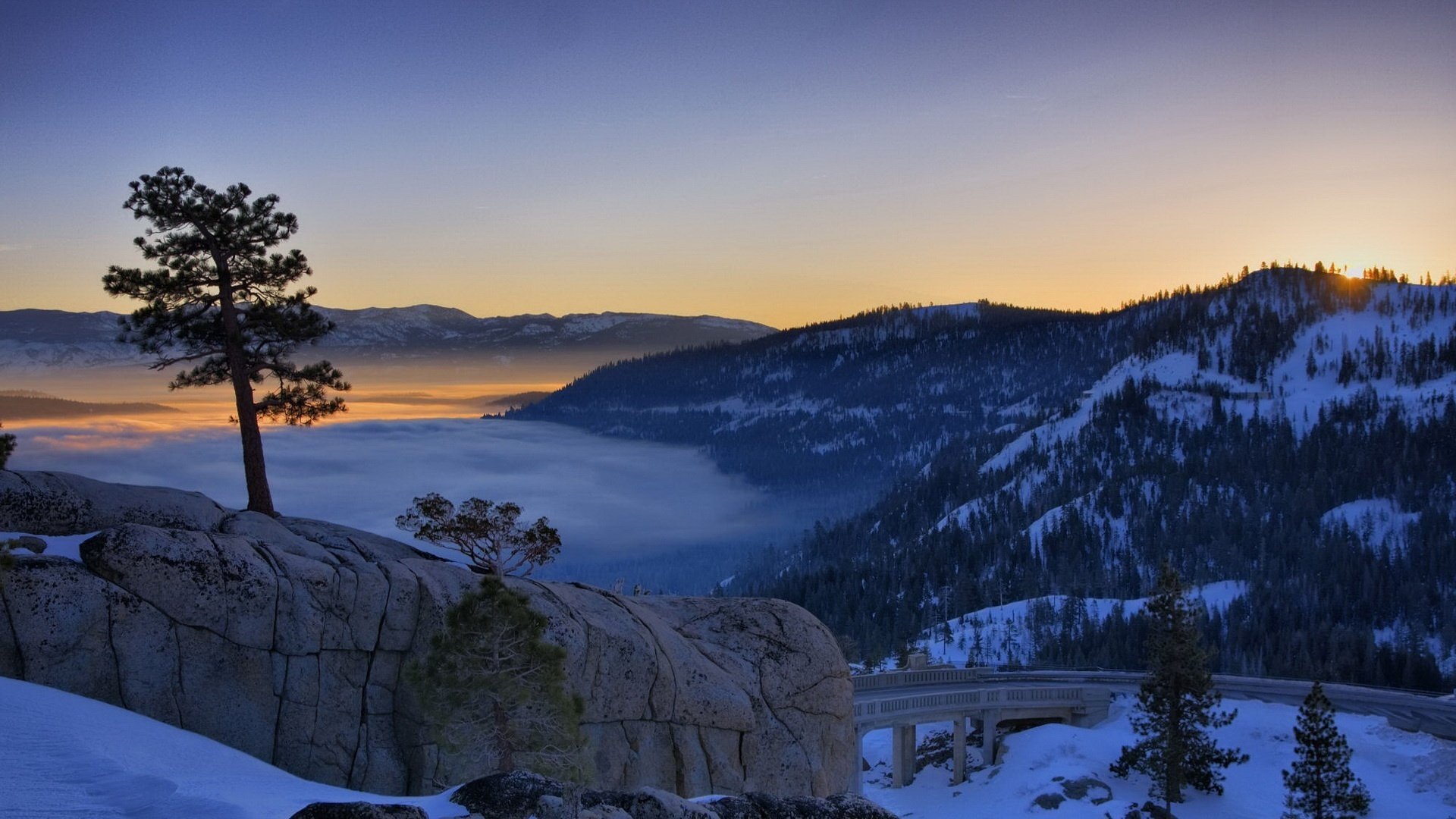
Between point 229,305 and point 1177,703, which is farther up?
point 229,305

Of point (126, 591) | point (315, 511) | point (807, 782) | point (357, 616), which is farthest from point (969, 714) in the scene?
point (315, 511)

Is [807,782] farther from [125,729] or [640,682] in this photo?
[125,729]

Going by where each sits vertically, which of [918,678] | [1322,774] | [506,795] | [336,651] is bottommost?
[918,678]

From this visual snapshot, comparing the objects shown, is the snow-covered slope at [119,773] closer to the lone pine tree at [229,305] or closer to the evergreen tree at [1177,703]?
the lone pine tree at [229,305]

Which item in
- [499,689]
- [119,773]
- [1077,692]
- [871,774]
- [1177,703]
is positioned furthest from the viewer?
[871,774]

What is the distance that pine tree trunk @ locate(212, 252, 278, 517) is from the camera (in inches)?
1459

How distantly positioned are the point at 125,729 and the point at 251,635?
6.55 meters

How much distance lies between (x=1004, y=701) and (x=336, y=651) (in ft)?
231

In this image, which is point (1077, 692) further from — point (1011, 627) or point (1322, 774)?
point (1011, 627)

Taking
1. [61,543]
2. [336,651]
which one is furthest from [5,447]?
[336,651]

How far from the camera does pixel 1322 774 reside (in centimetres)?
6338

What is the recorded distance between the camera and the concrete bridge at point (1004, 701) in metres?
80.9

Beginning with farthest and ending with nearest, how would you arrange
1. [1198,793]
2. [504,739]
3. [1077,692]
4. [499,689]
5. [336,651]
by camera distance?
[1077,692], [1198,793], [336,651], [504,739], [499,689]

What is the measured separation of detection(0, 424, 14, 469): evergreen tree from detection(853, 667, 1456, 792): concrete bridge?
5776 centimetres
